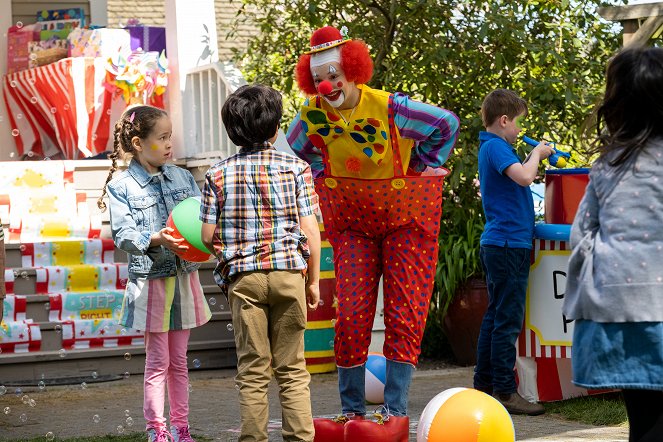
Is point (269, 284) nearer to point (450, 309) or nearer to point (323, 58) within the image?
point (323, 58)

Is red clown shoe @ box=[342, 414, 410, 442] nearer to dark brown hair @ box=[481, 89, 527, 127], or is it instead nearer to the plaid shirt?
the plaid shirt

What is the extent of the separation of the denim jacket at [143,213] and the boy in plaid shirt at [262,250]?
0.57m

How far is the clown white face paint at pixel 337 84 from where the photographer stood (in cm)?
473

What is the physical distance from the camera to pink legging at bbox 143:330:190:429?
189 inches

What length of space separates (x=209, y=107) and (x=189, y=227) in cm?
436

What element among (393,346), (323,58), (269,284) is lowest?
(393,346)

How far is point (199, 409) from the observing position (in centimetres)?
607

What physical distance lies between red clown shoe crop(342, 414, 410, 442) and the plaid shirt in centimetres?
75

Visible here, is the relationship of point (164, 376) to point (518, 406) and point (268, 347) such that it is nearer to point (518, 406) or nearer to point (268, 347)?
point (268, 347)

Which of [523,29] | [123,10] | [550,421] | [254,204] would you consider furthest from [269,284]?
[123,10]

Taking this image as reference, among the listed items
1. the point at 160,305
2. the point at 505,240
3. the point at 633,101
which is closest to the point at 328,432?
the point at 160,305

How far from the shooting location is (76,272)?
25.3 ft

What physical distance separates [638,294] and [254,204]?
5.01ft

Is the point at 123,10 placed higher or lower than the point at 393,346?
higher
